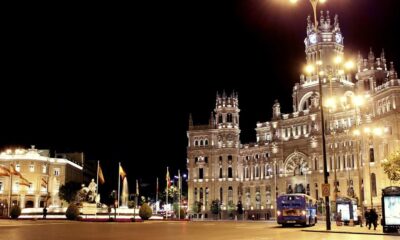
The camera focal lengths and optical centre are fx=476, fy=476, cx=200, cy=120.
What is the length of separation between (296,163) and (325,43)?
29.4m

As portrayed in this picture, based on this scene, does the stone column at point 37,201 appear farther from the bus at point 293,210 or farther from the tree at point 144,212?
the bus at point 293,210

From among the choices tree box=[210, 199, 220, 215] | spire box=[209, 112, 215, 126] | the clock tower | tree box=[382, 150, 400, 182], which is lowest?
tree box=[210, 199, 220, 215]

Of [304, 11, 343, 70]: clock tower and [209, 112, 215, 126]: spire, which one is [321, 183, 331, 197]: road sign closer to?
[304, 11, 343, 70]: clock tower

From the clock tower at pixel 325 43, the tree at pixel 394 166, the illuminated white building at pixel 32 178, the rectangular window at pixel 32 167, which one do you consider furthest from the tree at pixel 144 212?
the clock tower at pixel 325 43

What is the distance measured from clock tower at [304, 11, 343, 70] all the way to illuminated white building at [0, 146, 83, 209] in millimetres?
61917

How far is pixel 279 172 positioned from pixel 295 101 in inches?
730

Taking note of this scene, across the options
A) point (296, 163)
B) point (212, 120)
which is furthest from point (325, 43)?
point (212, 120)

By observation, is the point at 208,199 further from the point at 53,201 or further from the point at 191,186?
the point at 53,201

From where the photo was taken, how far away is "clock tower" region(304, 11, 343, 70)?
110188 millimetres

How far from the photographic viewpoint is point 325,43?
111 m

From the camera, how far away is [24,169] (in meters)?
93.9

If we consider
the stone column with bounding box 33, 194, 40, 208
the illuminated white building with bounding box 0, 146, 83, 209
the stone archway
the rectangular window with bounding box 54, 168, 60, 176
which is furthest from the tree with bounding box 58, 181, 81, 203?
the stone archway

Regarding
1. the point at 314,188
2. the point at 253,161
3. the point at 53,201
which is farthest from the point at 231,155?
the point at 53,201

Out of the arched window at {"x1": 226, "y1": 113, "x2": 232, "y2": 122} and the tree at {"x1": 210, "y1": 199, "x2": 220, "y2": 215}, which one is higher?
the arched window at {"x1": 226, "y1": 113, "x2": 232, "y2": 122}
